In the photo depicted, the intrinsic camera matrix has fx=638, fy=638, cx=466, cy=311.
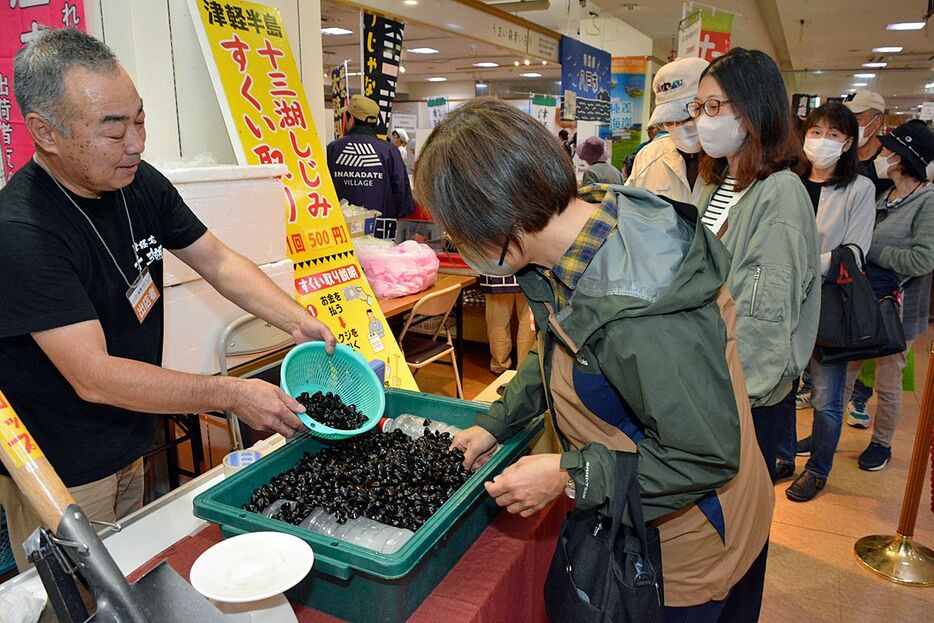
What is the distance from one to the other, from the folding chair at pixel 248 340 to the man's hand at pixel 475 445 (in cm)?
112

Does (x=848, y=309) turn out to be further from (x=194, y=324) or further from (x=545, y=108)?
(x=545, y=108)

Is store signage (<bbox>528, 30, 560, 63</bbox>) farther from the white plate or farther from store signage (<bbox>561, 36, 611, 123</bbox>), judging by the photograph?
the white plate

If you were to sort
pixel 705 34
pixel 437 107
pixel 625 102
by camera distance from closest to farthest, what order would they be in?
pixel 705 34 → pixel 437 107 → pixel 625 102

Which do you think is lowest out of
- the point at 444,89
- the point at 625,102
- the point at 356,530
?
the point at 356,530

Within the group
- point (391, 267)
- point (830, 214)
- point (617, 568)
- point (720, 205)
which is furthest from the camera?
point (391, 267)

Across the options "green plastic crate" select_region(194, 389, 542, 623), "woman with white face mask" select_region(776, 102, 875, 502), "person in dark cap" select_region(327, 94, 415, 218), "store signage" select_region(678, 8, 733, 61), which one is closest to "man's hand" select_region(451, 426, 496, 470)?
"green plastic crate" select_region(194, 389, 542, 623)

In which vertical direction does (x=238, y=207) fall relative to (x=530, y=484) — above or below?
above

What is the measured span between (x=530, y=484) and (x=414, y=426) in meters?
0.62

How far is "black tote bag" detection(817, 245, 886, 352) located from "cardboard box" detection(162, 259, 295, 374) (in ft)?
7.98

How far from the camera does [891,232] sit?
3344 mm

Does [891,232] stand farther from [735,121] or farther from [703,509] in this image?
[703,509]

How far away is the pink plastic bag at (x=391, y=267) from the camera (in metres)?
3.75

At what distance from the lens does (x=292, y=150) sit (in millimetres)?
Answer: 2838

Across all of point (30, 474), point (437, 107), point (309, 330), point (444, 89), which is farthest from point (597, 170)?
point (444, 89)
